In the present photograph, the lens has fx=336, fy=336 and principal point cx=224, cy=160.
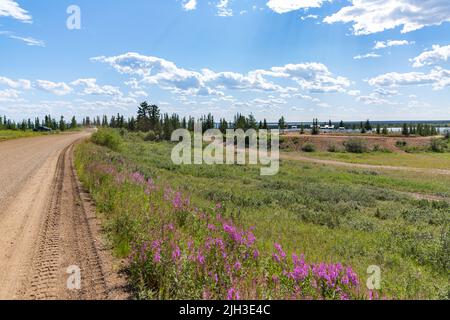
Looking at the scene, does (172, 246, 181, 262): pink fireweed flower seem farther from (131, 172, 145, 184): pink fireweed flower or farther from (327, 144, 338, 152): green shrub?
(327, 144, 338, 152): green shrub

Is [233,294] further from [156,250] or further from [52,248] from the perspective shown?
[52,248]

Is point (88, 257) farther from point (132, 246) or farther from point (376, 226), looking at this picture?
point (376, 226)

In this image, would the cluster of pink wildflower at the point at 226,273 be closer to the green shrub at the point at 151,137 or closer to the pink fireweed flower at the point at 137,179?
the pink fireweed flower at the point at 137,179

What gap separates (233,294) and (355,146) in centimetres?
6129

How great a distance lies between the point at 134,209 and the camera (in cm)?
851

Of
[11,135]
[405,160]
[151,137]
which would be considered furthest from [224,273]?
[151,137]

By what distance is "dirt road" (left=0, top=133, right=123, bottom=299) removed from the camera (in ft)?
16.6

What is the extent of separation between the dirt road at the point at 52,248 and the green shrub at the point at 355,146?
5567cm

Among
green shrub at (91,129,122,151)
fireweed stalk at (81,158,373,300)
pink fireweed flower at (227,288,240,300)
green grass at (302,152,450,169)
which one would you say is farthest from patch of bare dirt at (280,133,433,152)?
pink fireweed flower at (227,288,240,300)

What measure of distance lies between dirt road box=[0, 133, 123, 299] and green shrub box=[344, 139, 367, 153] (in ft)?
183

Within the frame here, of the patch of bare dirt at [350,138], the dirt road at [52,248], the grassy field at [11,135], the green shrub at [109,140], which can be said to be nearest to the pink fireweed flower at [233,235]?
the dirt road at [52,248]

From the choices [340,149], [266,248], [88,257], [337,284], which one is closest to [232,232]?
[266,248]

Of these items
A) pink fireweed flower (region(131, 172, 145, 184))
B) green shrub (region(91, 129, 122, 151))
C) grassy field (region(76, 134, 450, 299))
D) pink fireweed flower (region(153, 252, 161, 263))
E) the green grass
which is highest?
green shrub (region(91, 129, 122, 151))

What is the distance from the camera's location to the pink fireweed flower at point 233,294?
4246 mm
